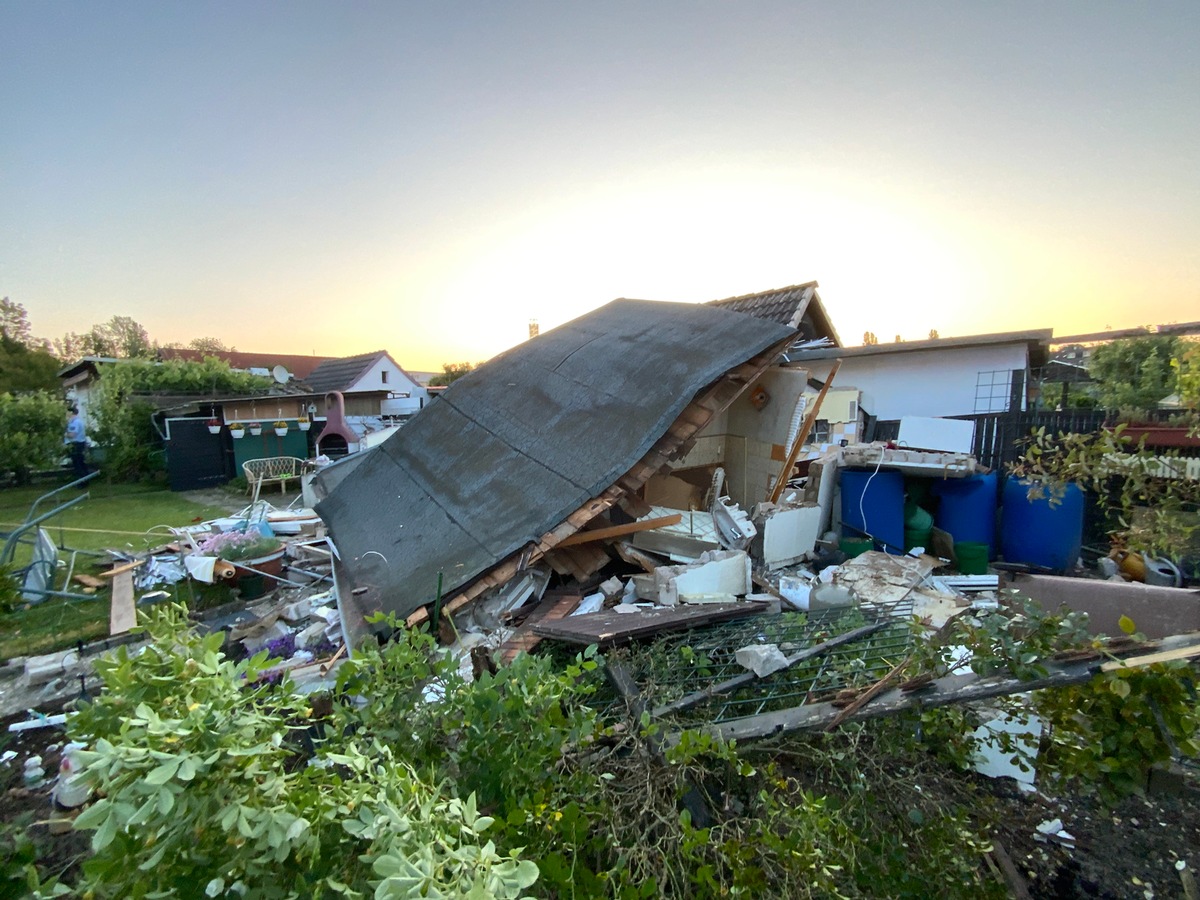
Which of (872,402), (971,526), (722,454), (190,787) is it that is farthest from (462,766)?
(872,402)

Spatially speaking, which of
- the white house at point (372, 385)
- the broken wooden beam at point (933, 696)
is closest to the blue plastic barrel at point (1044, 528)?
the broken wooden beam at point (933, 696)

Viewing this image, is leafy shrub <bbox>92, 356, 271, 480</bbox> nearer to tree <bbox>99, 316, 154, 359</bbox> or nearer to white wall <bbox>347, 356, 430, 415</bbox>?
white wall <bbox>347, 356, 430, 415</bbox>

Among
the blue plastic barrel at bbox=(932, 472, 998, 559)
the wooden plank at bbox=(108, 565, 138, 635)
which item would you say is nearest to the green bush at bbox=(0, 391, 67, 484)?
the wooden plank at bbox=(108, 565, 138, 635)

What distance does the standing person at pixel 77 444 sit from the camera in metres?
15.9

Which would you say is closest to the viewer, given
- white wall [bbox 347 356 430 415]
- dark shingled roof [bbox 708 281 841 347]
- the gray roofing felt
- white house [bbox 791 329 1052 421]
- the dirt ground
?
the dirt ground

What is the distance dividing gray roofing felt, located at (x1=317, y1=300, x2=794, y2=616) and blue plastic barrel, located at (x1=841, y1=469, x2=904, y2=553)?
238cm

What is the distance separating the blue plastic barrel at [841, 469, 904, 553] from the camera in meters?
6.02

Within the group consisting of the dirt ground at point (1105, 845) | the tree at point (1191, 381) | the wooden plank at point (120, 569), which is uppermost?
the tree at point (1191, 381)

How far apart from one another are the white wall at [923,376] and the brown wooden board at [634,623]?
10.4m

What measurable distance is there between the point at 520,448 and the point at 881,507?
4.15m

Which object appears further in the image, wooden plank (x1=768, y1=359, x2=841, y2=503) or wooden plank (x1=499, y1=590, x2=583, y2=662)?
wooden plank (x1=768, y1=359, x2=841, y2=503)

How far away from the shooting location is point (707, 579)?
415cm

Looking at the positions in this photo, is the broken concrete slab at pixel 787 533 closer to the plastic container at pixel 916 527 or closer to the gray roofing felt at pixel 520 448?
the plastic container at pixel 916 527

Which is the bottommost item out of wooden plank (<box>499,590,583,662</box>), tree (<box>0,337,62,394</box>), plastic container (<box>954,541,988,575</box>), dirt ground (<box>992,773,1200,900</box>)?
dirt ground (<box>992,773,1200,900</box>)
